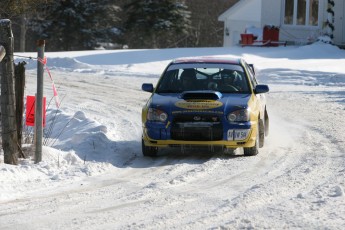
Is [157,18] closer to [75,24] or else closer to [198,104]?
[75,24]

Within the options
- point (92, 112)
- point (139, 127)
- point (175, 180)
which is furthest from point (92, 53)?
point (175, 180)

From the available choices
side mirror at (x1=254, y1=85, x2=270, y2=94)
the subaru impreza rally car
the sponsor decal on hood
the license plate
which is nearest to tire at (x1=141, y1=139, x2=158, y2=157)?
the subaru impreza rally car

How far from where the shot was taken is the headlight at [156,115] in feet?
35.3

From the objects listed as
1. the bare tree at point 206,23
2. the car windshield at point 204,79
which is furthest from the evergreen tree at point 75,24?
the car windshield at point 204,79

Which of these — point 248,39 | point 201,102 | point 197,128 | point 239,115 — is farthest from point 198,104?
point 248,39

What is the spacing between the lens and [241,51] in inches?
1212

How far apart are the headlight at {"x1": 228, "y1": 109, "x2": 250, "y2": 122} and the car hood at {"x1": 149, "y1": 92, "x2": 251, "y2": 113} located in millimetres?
59

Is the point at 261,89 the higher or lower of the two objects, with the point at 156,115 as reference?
higher

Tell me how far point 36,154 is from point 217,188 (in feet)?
8.38

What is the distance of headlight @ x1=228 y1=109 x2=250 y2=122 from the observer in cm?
1070

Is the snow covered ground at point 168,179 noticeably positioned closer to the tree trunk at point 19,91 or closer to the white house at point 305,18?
the tree trunk at point 19,91

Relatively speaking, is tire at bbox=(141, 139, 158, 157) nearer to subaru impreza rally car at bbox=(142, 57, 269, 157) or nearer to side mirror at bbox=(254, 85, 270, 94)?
subaru impreza rally car at bbox=(142, 57, 269, 157)

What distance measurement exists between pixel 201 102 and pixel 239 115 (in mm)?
573

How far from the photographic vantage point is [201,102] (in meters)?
10.8
